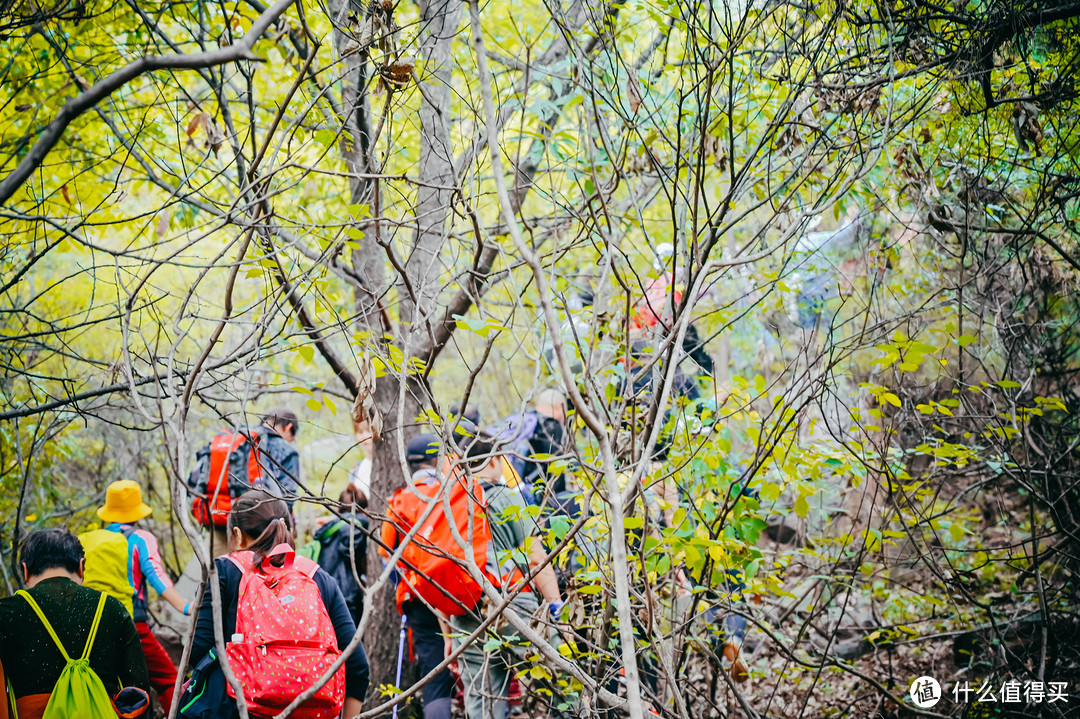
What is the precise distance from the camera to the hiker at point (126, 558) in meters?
4.55

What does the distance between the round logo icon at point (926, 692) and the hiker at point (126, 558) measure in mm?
4568

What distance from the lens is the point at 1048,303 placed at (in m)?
4.38

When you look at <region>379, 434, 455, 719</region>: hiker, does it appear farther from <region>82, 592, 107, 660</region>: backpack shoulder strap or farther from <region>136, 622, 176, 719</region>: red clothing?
<region>82, 592, 107, 660</region>: backpack shoulder strap

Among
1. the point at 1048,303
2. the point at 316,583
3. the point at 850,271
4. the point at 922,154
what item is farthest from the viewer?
the point at 850,271

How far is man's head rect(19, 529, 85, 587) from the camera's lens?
3.11 meters

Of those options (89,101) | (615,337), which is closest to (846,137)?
(615,337)

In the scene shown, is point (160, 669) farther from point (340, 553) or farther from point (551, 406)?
point (551, 406)

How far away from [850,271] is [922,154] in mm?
2619

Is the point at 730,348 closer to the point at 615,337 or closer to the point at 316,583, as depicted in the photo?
the point at 615,337

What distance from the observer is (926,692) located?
13.2ft

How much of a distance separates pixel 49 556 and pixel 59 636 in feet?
1.28

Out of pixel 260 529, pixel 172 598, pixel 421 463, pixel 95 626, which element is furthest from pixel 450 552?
pixel 172 598

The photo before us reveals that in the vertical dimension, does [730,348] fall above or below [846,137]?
above

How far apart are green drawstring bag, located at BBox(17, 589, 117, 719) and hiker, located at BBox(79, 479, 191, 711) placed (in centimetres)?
137
